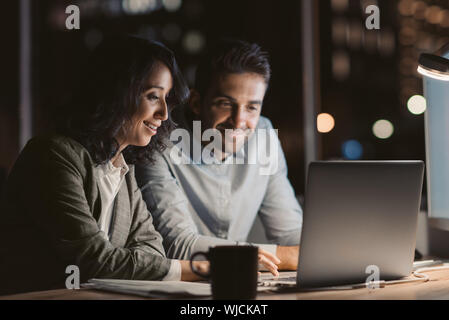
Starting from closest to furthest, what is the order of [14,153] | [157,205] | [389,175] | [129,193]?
[389,175], [129,193], [157,205], [14,153]

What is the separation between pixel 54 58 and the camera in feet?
10.8

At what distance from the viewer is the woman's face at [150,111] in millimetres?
1718

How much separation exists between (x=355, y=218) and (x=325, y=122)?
6.60 feet

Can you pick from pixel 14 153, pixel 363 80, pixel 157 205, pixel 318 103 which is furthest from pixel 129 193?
pixel 363 80

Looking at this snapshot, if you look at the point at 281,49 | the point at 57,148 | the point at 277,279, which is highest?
the point at 281,49

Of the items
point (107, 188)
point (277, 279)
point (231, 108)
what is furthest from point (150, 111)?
point (277, 279)

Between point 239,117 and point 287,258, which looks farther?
point 239,117

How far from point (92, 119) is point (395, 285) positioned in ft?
3.37

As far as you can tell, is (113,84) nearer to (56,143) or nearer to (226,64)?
(56,143)

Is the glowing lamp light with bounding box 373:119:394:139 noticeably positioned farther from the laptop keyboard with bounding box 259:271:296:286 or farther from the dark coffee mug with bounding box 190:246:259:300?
the dark coffee mug with bounding box 190:246:259:300

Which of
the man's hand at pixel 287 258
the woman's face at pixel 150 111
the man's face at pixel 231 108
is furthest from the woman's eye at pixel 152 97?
the man's hand at pixel 287 258

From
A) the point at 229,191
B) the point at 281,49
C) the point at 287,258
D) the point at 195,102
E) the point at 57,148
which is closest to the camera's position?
the point at 57,148

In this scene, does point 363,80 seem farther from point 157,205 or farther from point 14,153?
point 14,153

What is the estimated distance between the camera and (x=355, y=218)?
1.04 metres
